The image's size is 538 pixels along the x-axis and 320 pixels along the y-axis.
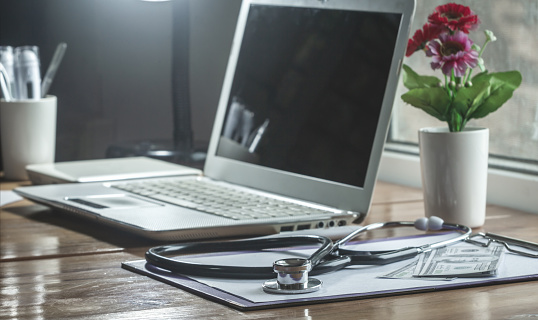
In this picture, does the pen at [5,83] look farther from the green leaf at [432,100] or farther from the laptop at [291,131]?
the green leaf at [432,100]

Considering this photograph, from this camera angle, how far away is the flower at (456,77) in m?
1.01

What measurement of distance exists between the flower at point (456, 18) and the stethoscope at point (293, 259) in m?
0.25

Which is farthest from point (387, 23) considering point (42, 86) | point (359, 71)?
point (42, 86)

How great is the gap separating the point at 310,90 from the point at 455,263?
46cm

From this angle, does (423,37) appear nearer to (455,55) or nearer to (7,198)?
(455,55)

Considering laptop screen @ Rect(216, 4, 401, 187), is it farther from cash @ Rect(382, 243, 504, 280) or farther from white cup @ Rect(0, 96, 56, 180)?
white cup @ Rect(0, 96, 56, 180)

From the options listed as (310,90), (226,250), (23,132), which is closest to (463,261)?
(226,250)

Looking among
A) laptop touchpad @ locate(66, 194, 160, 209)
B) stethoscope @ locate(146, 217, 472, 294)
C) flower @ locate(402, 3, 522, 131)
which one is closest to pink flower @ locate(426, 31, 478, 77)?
flower @ locate(402, 3, 522, 131)

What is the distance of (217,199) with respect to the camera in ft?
3.69

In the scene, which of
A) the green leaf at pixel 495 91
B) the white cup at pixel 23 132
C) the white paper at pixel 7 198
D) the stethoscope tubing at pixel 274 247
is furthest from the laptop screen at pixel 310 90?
the white cup at pixel 23 132

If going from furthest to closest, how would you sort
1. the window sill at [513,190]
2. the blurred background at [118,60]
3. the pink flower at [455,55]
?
1. the blurred background at [118,60]
2. the window sill at [513,190]
3. the pink flower at [455,55]

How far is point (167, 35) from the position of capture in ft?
6.12

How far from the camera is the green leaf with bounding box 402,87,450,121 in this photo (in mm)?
1044

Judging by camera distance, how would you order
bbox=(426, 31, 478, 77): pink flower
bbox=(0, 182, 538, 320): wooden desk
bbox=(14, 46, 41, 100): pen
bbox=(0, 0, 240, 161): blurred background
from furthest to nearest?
bbox=(0, 0, 240, 161): blurred background, bbox=(14, 46, 41, 100): pen, bbox=(426, 31, 478, 77): pink flower, bbox=(0, 182, 538, 320): wooden desk
